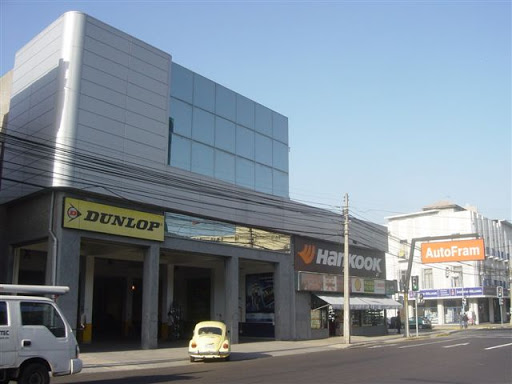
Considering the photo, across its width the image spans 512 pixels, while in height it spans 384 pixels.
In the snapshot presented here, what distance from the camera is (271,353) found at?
25828 mm

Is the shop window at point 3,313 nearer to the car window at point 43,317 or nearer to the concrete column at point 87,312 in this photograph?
the car window at point 43,317

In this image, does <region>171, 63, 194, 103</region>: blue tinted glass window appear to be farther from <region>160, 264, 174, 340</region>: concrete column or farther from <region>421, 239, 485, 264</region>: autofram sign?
<region>421, 239, 485, 264</region>: autofram sign

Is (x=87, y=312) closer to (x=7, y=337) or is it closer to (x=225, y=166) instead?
(x=225, y=166)

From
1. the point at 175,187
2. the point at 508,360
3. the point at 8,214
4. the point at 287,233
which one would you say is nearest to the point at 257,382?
the point at 508,360

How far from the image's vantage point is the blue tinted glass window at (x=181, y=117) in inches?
1144

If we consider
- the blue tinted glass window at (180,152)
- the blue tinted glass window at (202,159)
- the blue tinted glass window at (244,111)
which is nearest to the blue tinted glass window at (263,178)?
the blue tinted glass window at (244,111)

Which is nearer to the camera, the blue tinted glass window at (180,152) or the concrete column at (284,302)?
the blue tinted glass window at (180,152)

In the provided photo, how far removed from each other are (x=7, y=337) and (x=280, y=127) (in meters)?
27.7

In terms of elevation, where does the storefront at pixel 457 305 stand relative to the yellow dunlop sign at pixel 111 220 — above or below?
below

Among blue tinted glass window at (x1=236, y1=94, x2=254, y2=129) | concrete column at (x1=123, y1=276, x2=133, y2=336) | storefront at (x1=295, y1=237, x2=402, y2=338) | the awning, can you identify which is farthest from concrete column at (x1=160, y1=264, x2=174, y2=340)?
blue tinted glass window at (x1=236, y1=94, x2=254, y2=129)

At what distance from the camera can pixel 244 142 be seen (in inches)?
1330

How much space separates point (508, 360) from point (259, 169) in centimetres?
1897

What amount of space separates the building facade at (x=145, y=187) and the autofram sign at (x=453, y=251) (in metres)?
11.4

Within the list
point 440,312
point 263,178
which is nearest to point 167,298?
point 263,178
